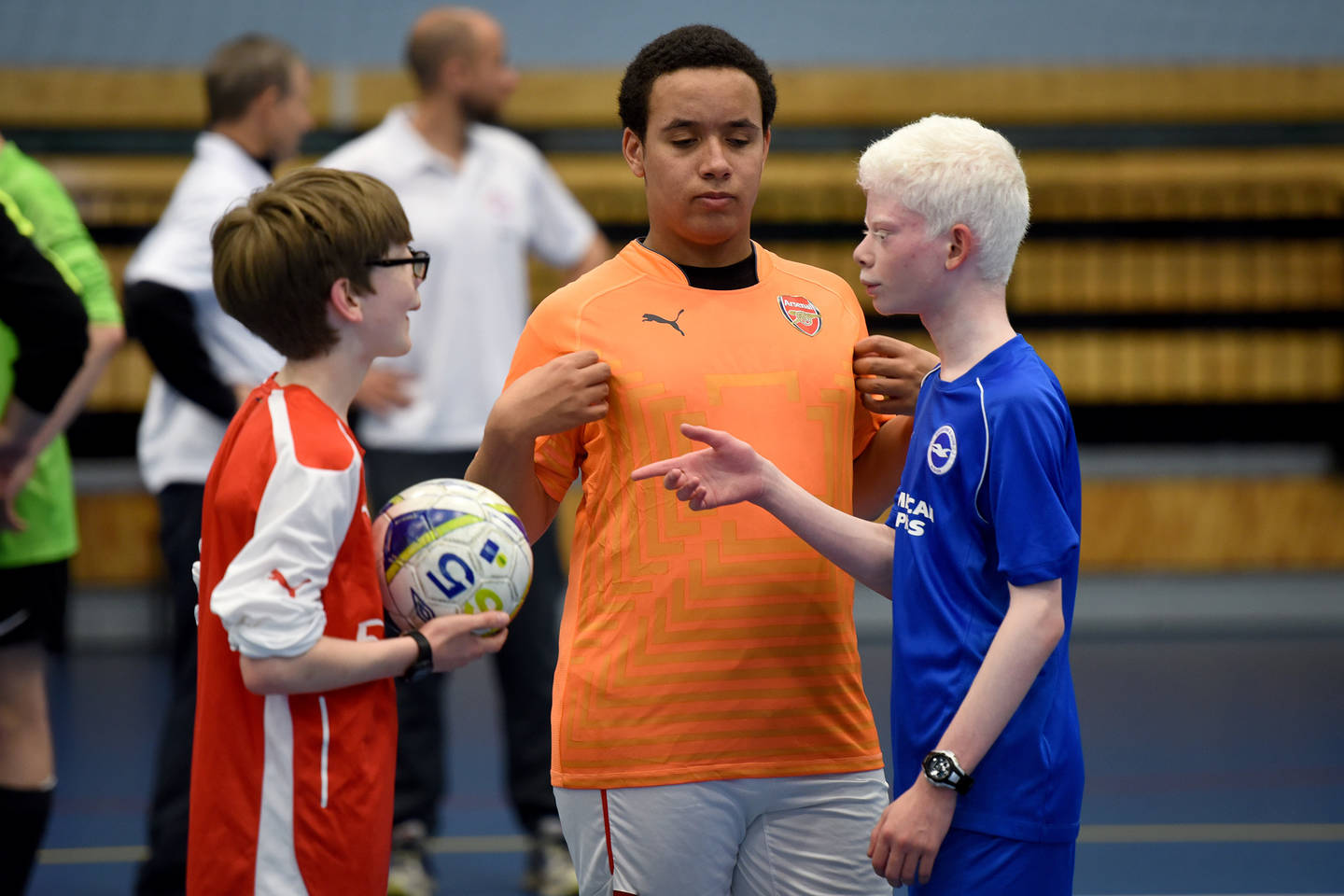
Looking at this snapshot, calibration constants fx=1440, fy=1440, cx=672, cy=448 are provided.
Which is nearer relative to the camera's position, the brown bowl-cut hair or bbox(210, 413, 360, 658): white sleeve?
bbox(210, 413, 360, 658): white sleeve

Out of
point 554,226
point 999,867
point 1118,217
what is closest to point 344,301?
point 999,867

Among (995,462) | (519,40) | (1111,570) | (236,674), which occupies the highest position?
(519,40)

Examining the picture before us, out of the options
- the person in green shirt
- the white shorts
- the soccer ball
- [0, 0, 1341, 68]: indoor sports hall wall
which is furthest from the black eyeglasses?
[0, 0, 1341, 68]: indoor sports hall wall

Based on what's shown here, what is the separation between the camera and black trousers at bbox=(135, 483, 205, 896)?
2807mm

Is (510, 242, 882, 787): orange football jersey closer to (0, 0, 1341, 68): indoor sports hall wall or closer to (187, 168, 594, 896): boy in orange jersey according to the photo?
(187, 168, 594, 896): boy in orange jersey

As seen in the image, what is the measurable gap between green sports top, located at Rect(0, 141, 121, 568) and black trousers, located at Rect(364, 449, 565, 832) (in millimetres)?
694

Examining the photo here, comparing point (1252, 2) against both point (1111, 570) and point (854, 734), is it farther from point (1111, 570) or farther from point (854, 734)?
point (854, 734)

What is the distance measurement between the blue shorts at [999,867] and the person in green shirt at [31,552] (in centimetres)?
172

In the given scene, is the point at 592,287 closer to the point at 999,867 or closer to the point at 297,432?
the point at 297,432

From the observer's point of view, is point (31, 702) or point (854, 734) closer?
point (854, 734)

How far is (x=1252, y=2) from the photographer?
6582mm

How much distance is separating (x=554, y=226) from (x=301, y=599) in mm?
2325

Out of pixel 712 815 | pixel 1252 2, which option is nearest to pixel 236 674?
pixel 712 815

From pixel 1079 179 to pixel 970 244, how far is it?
5106mm
